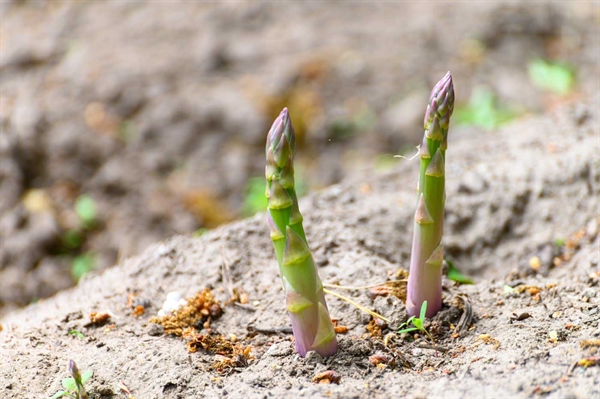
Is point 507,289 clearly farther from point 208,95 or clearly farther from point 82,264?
point 208,95

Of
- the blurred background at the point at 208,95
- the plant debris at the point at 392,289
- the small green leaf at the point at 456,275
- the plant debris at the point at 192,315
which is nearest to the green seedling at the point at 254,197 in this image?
the blurred background at the point at 208,95

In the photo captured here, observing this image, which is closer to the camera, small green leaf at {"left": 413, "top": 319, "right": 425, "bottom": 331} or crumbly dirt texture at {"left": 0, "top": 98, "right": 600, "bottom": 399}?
crumbly dirt texture at {"left": 0, "top": 98, "right": 600, "bottom": 399}

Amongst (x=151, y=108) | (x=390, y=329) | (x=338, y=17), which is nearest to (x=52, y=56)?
(x=151, y=108)

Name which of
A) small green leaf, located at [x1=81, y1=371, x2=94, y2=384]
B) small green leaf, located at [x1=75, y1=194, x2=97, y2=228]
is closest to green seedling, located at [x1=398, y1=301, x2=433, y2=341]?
small green leaf, located at [x1=81, y1=371, x2=94, y2=384]

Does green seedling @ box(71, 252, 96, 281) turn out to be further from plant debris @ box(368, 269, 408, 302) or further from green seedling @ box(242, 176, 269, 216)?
plant debris @ box(368, 269, 408, 302)

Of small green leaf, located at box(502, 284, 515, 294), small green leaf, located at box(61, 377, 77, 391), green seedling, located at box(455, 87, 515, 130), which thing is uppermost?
green seedling, located at box(455, 87, 515, 130)

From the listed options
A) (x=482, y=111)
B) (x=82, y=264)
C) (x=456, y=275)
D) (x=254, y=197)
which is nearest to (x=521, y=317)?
(x=456, y=275)
